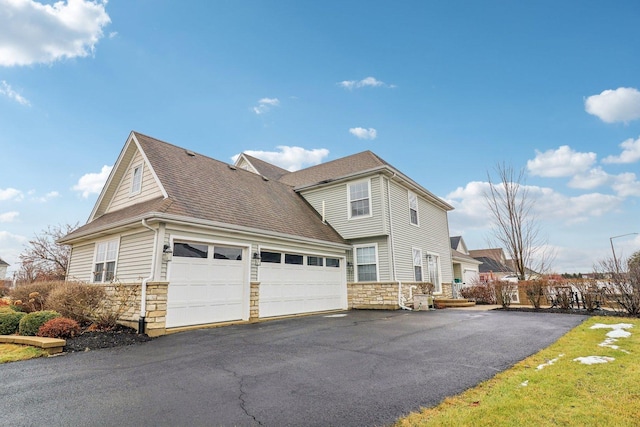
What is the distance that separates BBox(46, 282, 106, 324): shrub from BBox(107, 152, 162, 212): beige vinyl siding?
3257mm

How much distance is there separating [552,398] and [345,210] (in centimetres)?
1227

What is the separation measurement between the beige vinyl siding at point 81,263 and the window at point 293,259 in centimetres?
681

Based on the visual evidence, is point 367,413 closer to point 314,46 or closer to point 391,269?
point 391,269

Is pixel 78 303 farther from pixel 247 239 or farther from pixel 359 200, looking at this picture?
pixel 359 200

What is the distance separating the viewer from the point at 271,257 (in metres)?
11.4

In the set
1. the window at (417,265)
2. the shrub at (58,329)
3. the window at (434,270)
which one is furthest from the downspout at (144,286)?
the window at (434,270)

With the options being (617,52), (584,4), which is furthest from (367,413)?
(617,52)

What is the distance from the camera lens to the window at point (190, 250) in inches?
347

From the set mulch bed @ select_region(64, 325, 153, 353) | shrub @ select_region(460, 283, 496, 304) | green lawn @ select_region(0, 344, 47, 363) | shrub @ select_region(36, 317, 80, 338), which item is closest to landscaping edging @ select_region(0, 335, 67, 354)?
green lawn @ select_region(0, 344, 47, 363)

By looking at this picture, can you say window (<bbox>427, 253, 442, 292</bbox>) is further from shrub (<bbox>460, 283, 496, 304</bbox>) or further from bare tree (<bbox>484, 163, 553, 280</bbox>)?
bare tree (<bbox>484, 163, 553, 280</bbox>)

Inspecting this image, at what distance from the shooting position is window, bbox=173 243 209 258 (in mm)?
8805

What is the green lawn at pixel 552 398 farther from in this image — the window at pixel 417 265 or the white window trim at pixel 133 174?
the white window trim at pixel 133 174

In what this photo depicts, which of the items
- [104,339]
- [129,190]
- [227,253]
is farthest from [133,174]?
[104,339]

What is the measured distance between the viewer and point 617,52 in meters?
10.9
